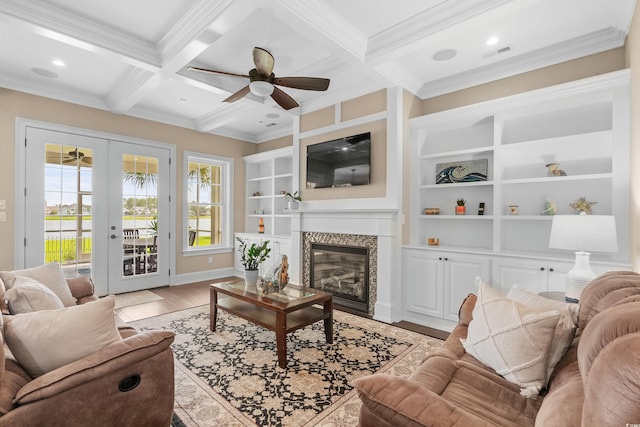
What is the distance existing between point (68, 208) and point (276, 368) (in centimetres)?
397

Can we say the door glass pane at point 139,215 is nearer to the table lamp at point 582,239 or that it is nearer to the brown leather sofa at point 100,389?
the brown leather sofa at point 100,389

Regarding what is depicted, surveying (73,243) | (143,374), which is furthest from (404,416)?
(73,243)

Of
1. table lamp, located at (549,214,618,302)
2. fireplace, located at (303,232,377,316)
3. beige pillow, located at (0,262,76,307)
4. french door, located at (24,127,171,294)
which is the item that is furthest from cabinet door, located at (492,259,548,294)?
french door, located at (24,127,171,294)

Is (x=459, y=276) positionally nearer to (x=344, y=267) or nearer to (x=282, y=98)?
(x=344, y=267)

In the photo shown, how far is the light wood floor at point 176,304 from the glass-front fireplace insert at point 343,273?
0.65m

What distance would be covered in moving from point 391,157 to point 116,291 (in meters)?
4.57

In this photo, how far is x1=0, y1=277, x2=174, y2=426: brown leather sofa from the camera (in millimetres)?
1156

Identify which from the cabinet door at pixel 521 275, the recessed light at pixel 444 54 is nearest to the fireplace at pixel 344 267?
the cabinet door at pixel 521 275

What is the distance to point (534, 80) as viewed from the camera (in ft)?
10.5

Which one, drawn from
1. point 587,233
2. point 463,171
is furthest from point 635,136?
point 463,171

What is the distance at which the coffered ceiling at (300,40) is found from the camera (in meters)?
2.49

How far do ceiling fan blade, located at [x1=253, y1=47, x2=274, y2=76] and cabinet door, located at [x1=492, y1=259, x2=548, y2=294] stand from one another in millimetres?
2859

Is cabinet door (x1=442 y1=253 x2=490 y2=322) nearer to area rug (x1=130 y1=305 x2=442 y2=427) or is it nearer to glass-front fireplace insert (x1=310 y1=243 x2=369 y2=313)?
area rug (x1=130 y1=305 x2=442 y2=427)

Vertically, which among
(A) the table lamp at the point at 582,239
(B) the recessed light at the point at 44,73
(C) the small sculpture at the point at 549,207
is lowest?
(A) the table lamp at the point at 582,239
